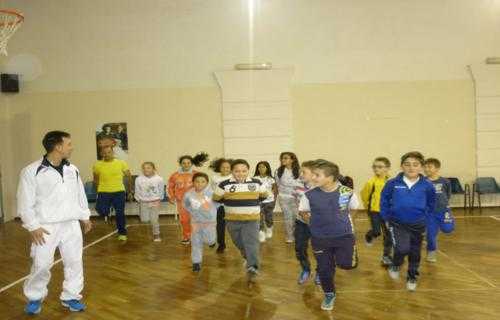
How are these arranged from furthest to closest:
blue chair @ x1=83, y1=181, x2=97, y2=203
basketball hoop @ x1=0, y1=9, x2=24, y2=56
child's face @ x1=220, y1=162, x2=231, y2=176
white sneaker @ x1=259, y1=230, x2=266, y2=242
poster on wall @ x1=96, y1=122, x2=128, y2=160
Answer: poster on wall @ x1=96, y1=122, x2=128, y2=160
blue chair @ x1=83, y1=181, x2=97, y2=203
white sneaker @ x1=259, y1=230, x2=266, y2=242
child's face @ x1=220, y1=162, x2=231, y2=176
basketball hoop @ x1=0, y1=9, x2=24, y2=56

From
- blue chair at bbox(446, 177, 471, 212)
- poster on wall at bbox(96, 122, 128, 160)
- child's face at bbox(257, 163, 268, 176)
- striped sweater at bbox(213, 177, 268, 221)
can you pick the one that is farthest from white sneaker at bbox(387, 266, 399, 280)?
poster on wall at bbox(96, 122, 128, 160)

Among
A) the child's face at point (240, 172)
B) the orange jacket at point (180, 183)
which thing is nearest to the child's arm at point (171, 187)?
the orange jacket at point (180, 183)

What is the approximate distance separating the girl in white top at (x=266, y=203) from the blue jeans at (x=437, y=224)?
2213 millimetres

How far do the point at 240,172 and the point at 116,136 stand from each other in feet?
21.6

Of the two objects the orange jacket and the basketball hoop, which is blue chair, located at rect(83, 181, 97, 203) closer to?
the orange jacket

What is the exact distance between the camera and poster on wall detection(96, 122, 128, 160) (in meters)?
11.3

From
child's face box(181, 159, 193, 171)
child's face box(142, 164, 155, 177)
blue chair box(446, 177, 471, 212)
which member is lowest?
blue chair box(446, 177, 471, 212)

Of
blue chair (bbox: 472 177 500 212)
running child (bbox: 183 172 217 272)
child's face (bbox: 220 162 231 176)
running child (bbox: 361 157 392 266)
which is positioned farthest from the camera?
blue chair (bbox: 472 177 500 212)

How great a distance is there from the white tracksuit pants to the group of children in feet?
5.17

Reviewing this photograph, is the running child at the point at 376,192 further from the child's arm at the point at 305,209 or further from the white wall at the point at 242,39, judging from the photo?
the white wall at the point at 242,39

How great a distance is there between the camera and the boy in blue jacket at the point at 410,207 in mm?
4918

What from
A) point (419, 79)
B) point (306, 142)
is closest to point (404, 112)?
point (419, 79)

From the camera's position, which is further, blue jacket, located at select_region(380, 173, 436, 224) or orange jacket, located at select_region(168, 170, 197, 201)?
orange jacket, located at select_region(168, 170, 197, 201)

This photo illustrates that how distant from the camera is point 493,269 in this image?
582 cm
